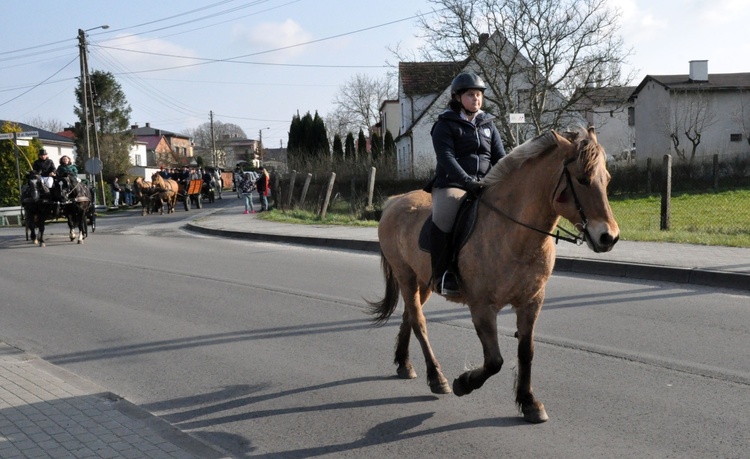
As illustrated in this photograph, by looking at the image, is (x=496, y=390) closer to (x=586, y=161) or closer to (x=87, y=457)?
(x=586, y=161)

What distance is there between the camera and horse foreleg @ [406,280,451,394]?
6.08 metres

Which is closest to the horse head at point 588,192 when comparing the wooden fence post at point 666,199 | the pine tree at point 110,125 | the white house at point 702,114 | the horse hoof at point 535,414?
the horse hoof at point 535,414

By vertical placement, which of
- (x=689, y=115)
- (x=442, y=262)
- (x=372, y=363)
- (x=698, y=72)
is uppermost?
(x=698, y=72)

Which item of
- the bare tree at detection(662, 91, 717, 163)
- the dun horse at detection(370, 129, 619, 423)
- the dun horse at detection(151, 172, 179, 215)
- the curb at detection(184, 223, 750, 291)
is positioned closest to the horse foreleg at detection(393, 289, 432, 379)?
the dun horse at detection(370, 129, 619, 423)

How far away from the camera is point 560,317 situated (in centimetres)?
889

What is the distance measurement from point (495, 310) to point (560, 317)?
394cm

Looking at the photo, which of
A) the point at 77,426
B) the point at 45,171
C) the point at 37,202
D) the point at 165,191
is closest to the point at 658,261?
the point at 77,426

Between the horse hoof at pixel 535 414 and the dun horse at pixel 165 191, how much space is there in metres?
31.7

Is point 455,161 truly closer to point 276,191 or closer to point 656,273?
point 656,273

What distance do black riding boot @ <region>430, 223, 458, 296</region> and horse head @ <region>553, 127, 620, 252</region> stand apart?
3.34 ft

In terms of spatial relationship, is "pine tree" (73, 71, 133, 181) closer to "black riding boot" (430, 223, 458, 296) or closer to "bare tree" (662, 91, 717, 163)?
"bare tree" (662, 91, 717, 163)

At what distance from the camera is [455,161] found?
18.8ft

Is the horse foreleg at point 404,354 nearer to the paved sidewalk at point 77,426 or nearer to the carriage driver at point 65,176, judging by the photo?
the paved sidewalk at point 77,426

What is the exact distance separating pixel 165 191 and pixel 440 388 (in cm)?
3087
